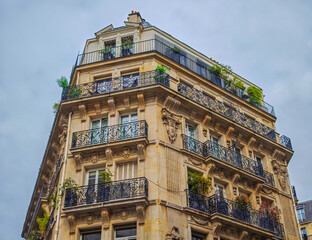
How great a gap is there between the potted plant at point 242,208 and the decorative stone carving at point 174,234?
11.4 feet

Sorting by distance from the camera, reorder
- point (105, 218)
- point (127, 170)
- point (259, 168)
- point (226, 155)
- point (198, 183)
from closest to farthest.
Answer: point (105, 218)
point (127, 170)
point (198, 183)
point (226, 155)
point (259, 168)

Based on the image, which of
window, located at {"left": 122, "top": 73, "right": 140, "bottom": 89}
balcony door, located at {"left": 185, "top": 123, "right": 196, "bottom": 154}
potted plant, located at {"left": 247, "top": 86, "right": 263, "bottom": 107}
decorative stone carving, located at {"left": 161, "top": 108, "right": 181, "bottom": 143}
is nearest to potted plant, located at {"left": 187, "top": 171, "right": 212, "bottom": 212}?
balcony door, located at {"left": 185, "top": 123, "right": 196, "bottom": 154}

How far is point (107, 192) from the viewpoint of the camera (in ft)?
53.1

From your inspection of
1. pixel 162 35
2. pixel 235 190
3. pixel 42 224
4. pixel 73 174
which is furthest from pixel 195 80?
pixel 42 224

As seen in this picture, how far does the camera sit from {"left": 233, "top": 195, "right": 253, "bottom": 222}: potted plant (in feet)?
58.8

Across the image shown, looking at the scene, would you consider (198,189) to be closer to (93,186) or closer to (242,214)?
(242,214)

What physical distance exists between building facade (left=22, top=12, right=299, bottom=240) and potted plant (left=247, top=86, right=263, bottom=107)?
0.28ft

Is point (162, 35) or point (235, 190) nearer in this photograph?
point (235, 190)

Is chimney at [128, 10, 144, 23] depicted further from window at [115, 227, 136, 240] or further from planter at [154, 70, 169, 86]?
window at [115, 227, 136, 240]

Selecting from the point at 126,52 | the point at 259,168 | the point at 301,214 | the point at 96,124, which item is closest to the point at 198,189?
the point at 259,168

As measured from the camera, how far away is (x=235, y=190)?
755 inches

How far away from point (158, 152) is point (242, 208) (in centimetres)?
467

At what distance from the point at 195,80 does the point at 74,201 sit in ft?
29.3

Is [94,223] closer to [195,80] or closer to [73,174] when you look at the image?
[73,174]
